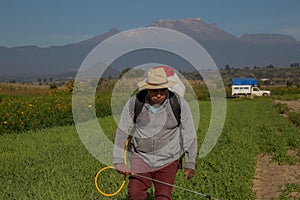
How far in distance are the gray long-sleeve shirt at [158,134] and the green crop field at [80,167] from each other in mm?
1831

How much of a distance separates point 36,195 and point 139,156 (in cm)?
240

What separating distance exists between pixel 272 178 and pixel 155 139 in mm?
5114

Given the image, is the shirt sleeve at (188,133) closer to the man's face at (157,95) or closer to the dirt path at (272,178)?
the man's face at (157,95)

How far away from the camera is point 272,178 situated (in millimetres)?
9047

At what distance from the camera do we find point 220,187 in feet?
23.7

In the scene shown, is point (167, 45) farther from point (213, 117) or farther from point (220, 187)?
point (220, 187)

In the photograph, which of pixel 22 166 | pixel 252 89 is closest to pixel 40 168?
pixel 22 166

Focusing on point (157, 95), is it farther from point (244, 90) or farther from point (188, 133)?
point (244, 90)

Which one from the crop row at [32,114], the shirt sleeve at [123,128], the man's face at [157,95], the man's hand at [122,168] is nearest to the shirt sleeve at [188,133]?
the man's face at [157,95]

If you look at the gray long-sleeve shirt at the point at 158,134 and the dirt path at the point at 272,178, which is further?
the dirt path at the point at 272,178

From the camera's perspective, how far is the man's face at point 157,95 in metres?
4.49

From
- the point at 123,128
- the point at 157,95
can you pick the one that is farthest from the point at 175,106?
the point at 123,128

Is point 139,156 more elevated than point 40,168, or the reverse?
point 139,156

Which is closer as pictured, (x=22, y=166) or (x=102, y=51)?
(x=102, y=51)
